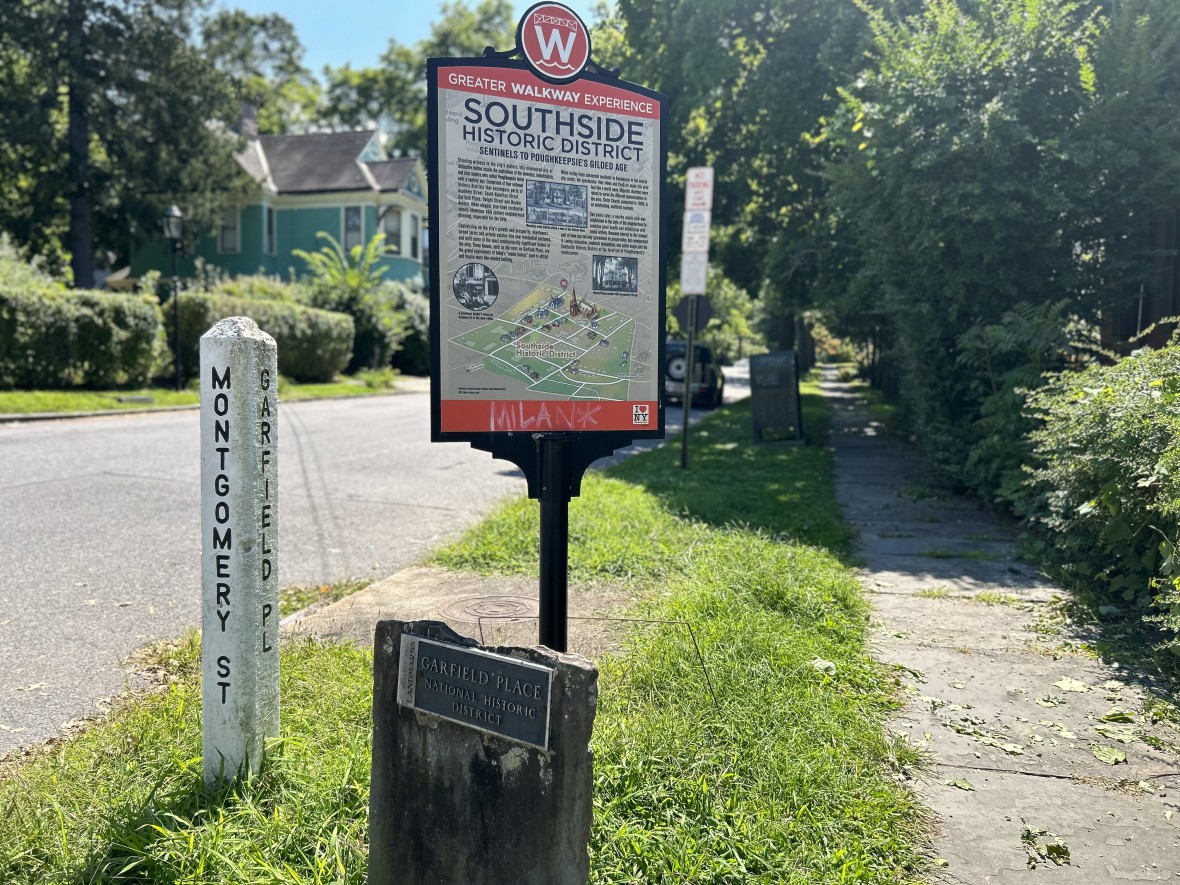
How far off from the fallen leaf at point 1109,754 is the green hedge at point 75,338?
1854 centimetres

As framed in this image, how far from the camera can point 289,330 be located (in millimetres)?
24828

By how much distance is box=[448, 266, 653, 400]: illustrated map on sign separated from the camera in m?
3.10

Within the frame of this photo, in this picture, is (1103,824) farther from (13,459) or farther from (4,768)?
(13,459)

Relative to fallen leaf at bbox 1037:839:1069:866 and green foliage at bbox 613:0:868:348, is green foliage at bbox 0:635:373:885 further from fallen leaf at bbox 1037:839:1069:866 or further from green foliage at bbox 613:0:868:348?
green foliage at bbox 613:0:868:348

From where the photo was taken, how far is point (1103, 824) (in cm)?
291

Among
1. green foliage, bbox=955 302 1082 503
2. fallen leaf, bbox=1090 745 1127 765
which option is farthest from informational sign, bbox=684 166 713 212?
fallen leaf, bbox=1090 745 1127 765

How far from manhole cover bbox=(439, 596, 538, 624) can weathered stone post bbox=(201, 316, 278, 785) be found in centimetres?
171

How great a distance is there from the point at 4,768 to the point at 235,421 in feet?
4.94

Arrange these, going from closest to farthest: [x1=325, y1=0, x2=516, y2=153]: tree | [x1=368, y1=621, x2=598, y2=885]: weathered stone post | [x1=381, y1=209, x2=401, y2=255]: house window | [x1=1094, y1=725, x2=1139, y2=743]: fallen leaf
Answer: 1. [x1=368, y1=621, x2=598, y2=885]: weathered stone post
2. [x1=1094, y1=725, x2=1139, y2=743]: fallen leaf
3. [x1=381, y1=209, x2=401, y2=255]: house window
4. [x1=325, y1=0, x2=516, y2=153]: tree

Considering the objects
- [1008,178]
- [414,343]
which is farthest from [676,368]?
[414,343]

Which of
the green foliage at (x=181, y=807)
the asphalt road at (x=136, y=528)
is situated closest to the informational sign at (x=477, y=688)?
the green foliage at (x=181, y=807)

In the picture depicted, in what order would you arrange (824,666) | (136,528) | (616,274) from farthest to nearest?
(136,528) < (824,666) < (616,274)

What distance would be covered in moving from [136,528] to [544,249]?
5171 mm

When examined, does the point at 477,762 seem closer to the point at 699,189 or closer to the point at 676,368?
the point at 699,189
